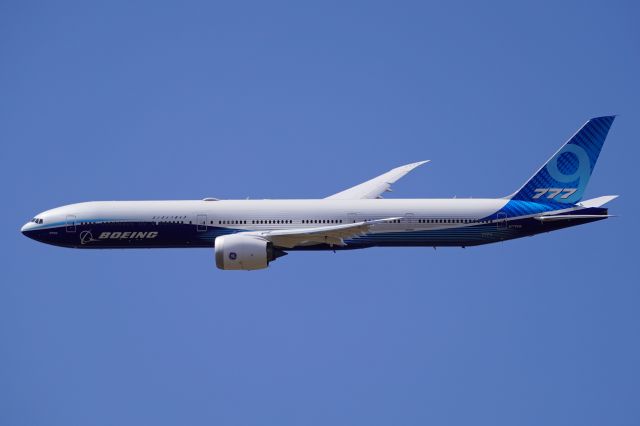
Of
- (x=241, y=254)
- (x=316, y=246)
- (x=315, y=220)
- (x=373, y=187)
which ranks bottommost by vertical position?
(x=241, y=254)

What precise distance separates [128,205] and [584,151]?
28.5 meters

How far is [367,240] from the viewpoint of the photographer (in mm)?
53375

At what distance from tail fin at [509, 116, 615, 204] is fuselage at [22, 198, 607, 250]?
2.48 feet

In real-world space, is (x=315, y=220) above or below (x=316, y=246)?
above

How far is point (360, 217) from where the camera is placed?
52.7 m

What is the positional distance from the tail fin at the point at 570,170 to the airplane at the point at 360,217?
2.4 inches

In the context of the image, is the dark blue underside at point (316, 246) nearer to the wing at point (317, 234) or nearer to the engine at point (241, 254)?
the wing at point (317, 234)

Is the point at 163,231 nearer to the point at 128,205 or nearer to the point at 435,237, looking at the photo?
the point at 128,205

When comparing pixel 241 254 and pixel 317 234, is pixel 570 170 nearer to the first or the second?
pixel 317 234

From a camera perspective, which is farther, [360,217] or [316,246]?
[316,246]

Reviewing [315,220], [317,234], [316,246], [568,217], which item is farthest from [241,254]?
[568,217]

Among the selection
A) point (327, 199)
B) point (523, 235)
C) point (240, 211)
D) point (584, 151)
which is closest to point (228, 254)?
point (240, 211)

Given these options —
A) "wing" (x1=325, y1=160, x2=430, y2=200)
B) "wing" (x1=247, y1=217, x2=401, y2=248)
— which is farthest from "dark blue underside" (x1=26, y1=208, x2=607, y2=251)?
"wing" (x1=325, y1=160, x2=430, y2=200)

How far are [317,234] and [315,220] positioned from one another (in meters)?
2.53
